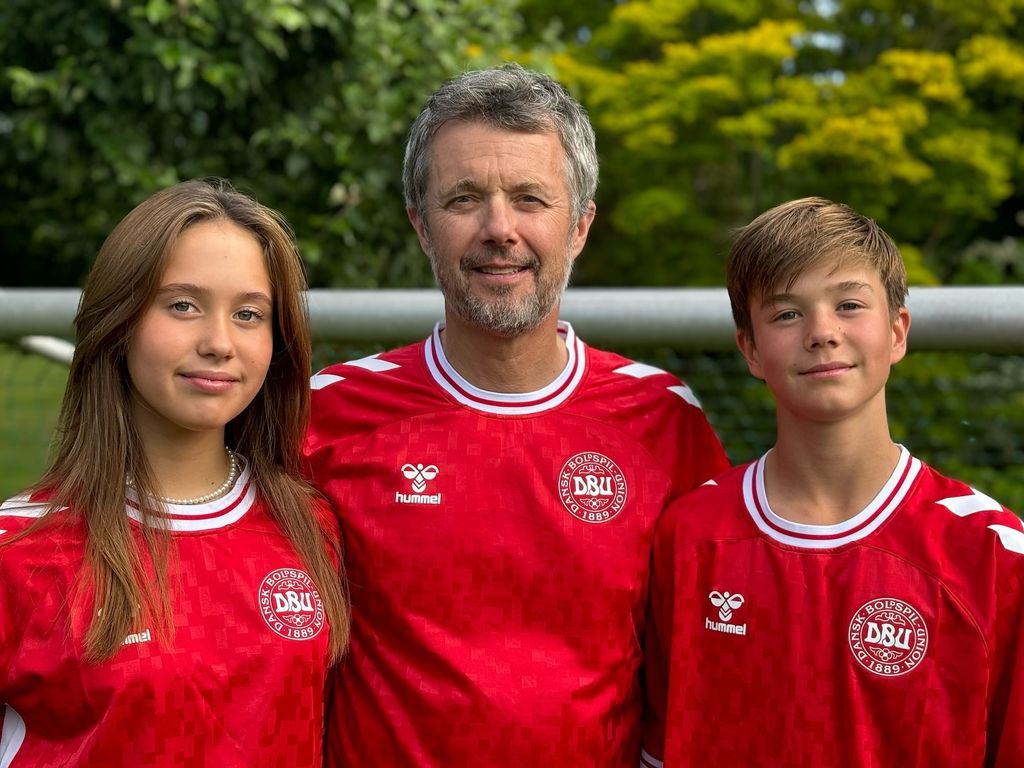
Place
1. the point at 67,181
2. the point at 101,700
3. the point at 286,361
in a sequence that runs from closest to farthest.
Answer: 1. the point at 101,700
2. the point at 286,361
3. the point at 67,181

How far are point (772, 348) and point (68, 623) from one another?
58.1 inches

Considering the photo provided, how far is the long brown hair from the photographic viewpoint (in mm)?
2279

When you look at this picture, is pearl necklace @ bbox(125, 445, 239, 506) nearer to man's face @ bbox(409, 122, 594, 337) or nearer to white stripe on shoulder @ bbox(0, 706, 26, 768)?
white stripe on shoulder @ bbox(0, 706, 26, 768)

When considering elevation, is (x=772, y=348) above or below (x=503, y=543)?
above

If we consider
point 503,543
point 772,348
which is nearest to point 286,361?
point 503,543

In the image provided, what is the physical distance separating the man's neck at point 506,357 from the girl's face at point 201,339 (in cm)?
49

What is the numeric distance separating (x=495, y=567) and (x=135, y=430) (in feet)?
2.67

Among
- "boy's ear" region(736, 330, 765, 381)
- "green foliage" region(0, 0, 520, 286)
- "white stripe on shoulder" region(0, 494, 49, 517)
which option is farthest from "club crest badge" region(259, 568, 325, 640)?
"green foliage" region(0, 0, 520, 286)

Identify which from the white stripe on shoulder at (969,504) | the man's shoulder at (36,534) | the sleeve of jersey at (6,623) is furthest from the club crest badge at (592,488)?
the sleeve of jersey at (6,623)

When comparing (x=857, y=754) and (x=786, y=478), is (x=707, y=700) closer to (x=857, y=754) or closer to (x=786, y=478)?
(x=857, y=754)

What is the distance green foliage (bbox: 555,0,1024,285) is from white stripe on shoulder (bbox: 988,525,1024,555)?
29.4 feet

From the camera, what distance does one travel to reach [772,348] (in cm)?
246

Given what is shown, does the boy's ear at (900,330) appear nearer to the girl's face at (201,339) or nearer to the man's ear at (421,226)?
the man's ear at (421,226)

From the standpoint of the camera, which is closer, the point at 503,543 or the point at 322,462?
the point at 503,543
